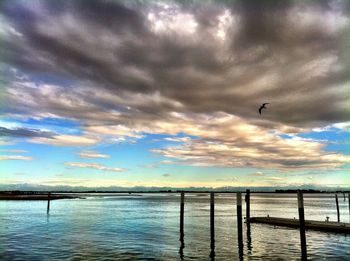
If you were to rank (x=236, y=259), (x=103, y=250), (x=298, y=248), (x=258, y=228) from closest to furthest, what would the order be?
(x=236, y=259) → (x=103, y=250) → (x=298, y=248) → (x=258, y=228)

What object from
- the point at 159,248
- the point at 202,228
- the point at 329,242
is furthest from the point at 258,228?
the point at 159,248

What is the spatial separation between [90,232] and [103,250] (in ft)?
37.3

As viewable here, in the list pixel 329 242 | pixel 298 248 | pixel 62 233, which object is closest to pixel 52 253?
pixel 62 233

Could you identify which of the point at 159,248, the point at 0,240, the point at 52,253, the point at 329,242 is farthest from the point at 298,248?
the point at 0,240

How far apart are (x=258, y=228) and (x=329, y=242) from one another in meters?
12.0

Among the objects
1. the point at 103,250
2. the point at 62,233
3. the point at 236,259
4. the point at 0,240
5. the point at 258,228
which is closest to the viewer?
the point at 236,259

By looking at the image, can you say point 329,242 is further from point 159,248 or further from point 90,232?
point 90,232

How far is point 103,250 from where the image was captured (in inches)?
1058

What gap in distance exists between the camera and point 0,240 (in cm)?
3080

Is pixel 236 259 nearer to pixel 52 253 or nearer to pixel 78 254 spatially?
pixel 78 254

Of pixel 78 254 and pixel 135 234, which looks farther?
pixel 135 234

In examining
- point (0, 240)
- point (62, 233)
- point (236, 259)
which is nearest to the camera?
point (236, 259)

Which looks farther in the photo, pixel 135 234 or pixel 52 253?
pixel 135 234

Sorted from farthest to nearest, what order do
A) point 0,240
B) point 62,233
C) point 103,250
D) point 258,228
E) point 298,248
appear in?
point 258,228, point 62,233, point 0,240, point 298,248, point 103,250
